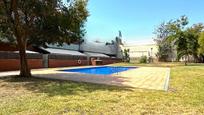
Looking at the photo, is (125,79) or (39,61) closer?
(125,79)

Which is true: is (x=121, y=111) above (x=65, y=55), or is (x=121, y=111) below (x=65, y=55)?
below

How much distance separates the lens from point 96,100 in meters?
8.21

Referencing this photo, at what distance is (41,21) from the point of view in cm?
1498

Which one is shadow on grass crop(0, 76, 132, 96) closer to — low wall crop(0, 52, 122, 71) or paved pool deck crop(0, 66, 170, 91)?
paved pool deck crop(0, 66, 170, 91)

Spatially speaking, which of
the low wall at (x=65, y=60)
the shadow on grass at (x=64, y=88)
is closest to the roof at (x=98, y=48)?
the low wall at (x=65, y=60)

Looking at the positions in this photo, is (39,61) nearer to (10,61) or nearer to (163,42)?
(10,61)

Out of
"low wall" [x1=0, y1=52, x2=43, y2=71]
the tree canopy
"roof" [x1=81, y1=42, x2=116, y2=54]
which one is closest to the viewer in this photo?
"low wall" [x1=0, y1=52, x2=43, y2=71]

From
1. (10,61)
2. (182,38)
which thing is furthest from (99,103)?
(182,38)

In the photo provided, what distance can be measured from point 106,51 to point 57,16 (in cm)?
3809

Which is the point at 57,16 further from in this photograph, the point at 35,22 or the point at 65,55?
the point at 65,55

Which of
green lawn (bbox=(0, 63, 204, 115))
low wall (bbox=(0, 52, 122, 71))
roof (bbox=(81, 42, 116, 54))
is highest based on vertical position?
roof (bbox=(81, 42, 116, 54))

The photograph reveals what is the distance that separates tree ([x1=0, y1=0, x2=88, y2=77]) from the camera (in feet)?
47.1

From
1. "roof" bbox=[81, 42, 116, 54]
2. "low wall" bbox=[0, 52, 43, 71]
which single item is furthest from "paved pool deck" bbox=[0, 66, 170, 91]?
"roof" bbox=[81, 42, 116, 54]

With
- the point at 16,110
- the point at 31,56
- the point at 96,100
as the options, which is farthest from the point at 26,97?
the point at 31,56
